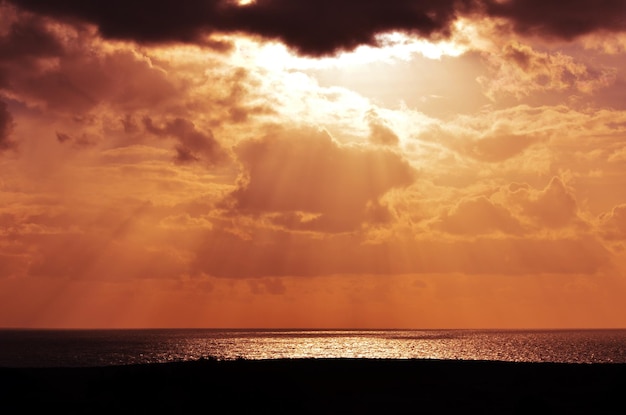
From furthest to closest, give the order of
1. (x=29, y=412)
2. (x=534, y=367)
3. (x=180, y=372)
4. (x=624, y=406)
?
1. (x=534, y=367)
2. (x=180, y=372)
3. (x=624, y=406)
4. (x=29, y=412)

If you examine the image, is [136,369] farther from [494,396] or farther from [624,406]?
[624,406]

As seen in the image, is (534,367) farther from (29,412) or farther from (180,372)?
(29,412)

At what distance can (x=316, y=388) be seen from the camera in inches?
1485

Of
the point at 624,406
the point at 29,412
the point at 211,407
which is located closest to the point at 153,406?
the point at 211,407

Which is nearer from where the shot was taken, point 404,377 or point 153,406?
point 153,406

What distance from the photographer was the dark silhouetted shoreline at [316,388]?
33.2 m

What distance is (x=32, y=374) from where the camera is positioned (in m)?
40.7

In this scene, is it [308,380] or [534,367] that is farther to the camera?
[534,367]

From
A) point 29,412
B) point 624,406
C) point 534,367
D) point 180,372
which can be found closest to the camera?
point 29,412

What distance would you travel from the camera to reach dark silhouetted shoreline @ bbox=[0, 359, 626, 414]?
33.2 m

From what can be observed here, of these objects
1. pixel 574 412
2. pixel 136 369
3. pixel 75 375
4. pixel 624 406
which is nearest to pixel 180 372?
pixel 136 369

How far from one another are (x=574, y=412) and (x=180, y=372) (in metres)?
19.7

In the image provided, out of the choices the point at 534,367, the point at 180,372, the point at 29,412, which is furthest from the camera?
the point at 534,367

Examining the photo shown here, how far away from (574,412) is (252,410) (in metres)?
14.4
